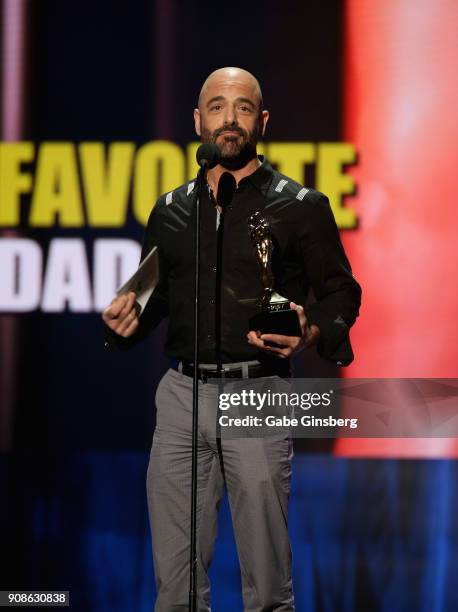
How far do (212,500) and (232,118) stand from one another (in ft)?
3.18

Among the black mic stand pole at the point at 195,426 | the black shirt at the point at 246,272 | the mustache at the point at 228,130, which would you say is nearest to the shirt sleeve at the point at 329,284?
the black shirt at the point at 246,272

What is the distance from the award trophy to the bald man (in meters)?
0.08

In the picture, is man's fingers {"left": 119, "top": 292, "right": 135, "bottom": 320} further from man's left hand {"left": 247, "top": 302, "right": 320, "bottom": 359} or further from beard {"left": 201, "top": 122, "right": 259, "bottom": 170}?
beard {"left": 201, "top": 122, "right": 259, "bottom": 170}

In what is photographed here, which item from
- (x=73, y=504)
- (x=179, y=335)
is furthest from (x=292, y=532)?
(x=179, y=335)

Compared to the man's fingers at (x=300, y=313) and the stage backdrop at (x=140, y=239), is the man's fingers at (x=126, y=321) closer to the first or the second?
the man's fingers at (x=300, y=313)

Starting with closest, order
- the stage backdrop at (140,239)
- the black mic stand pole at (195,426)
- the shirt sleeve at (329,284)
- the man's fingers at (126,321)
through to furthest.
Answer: the black mic stand pole at (195,426) → the man's fingers at (126,321) → the shirt sleeve at (329,284) → the stage backdrop at (140,239)

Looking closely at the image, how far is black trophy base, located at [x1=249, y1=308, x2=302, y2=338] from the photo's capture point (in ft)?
6.87

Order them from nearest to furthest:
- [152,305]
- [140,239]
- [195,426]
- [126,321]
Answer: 1. [195,426]
2. [126,321]
3. [152,305]
4. [140,239]

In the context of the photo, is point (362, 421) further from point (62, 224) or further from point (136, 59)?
point (136, 59)

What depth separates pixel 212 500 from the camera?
2.33 metres

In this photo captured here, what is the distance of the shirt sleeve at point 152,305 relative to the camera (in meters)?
2.38

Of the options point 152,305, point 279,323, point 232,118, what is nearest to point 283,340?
point 279,323

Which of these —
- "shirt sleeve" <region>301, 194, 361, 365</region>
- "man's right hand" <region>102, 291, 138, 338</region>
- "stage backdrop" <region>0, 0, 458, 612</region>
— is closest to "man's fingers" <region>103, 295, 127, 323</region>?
"man's right hand" <region>102, 291, 138, 338</region>

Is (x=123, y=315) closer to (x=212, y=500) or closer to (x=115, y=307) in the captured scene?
(x=115, y=307)
